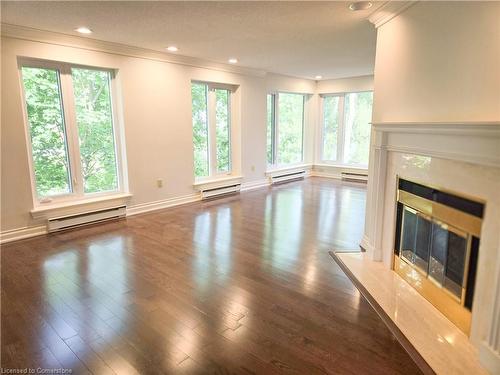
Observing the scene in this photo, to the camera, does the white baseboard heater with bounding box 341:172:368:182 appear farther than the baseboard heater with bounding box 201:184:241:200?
Yes

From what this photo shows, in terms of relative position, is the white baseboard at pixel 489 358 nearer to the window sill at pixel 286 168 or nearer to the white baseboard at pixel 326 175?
the window sill at pixel 286 168

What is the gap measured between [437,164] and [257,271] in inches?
68.8

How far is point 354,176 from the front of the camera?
7.84 meters

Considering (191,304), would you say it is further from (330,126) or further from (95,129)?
(330,126)

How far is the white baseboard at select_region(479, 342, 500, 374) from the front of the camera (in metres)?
1.67

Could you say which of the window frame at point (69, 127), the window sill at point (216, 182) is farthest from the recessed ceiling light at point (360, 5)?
the window sill at point (216, 182)

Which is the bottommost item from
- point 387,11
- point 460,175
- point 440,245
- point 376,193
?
point 440,245

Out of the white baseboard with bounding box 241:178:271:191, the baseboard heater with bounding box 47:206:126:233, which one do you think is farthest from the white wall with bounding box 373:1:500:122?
the white baseboard with bounding box 241:178:271:191

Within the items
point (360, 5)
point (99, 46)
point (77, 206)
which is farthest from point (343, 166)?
point (77, 206)

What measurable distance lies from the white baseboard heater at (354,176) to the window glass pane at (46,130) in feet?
20.1

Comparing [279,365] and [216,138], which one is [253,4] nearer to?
[279,365]

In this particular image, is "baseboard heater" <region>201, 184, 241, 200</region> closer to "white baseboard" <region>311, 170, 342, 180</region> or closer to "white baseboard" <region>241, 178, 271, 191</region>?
"white baseboard" <region>241, 178, 271, 191</region>

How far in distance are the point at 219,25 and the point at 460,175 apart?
278 cm

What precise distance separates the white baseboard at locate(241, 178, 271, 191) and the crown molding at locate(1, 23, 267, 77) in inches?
91.7
